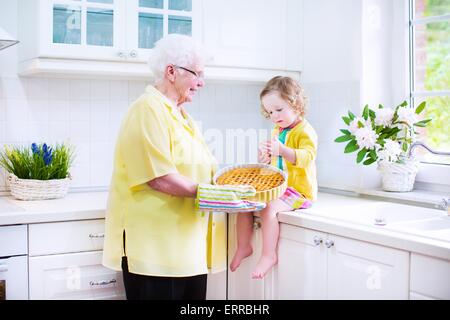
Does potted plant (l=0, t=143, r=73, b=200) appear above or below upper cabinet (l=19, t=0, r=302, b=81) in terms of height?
below

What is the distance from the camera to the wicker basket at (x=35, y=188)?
2.60m

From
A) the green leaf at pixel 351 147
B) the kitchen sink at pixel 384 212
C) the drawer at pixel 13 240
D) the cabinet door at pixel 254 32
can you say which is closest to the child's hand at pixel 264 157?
the kitchen sink at pixel 384 212

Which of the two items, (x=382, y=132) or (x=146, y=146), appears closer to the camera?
(x=146, y=146)

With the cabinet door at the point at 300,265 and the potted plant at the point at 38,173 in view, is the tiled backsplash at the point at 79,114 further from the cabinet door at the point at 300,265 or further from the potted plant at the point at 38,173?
the cabinet door at the point at 300,265

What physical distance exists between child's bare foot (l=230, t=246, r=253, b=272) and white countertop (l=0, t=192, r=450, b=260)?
0.24 m

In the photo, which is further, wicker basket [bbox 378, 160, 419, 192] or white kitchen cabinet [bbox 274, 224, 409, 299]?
wicker basket [bbox 378, 160, 419, 192]

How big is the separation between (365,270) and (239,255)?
25.0 inches

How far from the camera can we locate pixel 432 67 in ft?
9.28

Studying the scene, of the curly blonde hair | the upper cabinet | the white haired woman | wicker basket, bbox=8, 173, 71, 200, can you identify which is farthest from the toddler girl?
wicker basket, bbox=8, 173, 71, 200

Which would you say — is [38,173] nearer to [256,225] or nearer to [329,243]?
[256,225]

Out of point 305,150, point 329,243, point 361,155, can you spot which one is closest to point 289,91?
point 305,150

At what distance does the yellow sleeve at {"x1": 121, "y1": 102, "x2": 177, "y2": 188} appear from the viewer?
1.99 meters

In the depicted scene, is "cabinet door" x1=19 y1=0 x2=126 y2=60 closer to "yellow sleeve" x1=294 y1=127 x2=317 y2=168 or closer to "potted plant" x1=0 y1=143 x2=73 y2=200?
"potted plant" x1=0 y1=143 x2=73 y2=200

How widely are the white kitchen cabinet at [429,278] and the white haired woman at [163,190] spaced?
0.57 m
